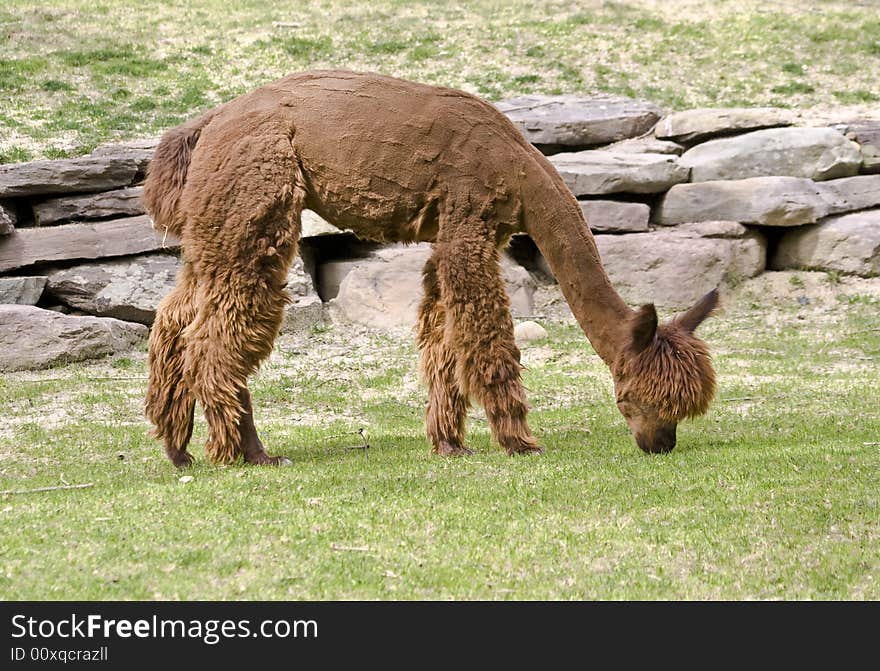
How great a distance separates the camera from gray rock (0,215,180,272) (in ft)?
44.8

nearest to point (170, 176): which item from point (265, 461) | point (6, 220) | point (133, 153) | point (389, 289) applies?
point (265, 461)

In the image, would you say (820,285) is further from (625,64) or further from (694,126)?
(625,64)

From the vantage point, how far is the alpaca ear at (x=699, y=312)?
22.5ft

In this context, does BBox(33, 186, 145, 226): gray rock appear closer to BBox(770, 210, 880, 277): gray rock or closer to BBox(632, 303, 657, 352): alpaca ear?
BBox(632, 303, 657, 352): alpaca ear

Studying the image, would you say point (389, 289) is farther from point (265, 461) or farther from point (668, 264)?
point (265, 461)

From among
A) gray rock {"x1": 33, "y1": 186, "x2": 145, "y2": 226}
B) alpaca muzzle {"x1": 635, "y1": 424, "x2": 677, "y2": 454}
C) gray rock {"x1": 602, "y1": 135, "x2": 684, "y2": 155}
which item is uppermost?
alpaca muzzle {"x1": 635, "y1": 424, "x2": 677, "y2": 454}

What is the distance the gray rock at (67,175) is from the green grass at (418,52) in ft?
8.24

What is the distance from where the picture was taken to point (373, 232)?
7.14 m

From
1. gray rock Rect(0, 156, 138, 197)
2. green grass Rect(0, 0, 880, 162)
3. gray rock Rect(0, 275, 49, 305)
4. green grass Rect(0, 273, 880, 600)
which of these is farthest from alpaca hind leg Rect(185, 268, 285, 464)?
green grass Rect(0, 0, 880, 162)

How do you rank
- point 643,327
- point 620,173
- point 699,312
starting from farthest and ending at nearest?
1. point 620,173
2. point 699,312
3. point 643,327

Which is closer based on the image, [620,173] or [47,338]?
[47,338]

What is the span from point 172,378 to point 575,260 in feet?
9.05

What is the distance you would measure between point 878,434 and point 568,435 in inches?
86.7

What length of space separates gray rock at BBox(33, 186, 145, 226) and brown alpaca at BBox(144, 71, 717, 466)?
7462 millimetres
